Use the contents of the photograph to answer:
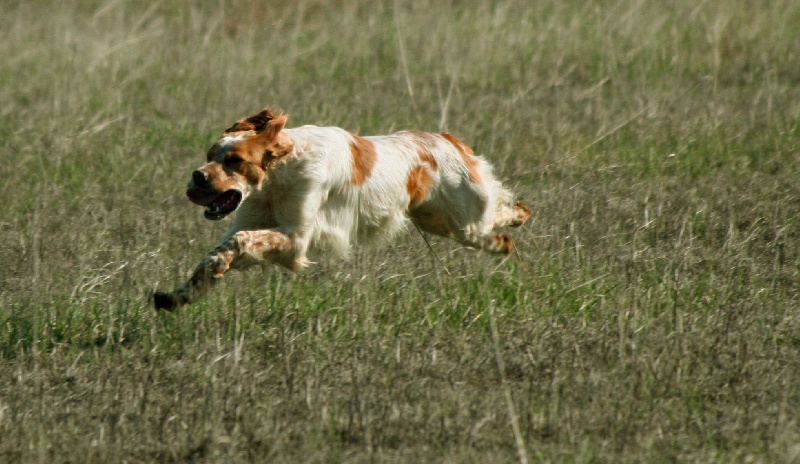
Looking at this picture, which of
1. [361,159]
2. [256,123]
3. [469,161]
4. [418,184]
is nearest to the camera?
[256,123]

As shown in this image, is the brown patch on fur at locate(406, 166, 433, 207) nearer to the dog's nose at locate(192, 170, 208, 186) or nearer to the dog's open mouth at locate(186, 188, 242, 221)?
the dog's open mouth at locate(186, 188, 242, 221)

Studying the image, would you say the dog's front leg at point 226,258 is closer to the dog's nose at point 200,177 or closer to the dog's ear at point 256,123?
the dog's nose at point 200,177

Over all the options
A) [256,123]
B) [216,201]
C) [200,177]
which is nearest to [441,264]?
[256,123]

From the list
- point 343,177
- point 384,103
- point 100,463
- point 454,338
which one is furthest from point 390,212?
point 384,103

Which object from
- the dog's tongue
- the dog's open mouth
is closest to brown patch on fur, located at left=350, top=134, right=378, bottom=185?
the dog's open mouth

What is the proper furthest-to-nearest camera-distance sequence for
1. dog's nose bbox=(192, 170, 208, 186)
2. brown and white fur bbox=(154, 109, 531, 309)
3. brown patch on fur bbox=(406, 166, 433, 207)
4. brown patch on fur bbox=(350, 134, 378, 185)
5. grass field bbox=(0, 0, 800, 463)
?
1. brown patch on fur bbox=(406, 166, 433, 207)
2. brown patch on fur bbox=(350, 134, 378, 185)
3. brown and white fur bbox=(154, 109, 531, 309)
4. dog's nose bbox=(192, 170, 208, 186)
5. grass field bbox=(0, 0, 800, 463)

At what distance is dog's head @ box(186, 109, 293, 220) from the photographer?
4.57 m

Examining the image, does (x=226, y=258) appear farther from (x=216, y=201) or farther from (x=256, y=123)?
(x=256, y=123)

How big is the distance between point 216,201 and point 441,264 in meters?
1.27

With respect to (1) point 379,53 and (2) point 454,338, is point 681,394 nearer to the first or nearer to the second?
(2) point 454,338

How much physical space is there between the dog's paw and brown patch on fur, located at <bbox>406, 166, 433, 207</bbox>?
1.25m

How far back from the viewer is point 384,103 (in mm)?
8781

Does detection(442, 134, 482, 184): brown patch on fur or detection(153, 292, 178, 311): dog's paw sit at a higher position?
detection(442, 134, 482, 184): brown patch on fur

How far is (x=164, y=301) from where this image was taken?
4598mm
